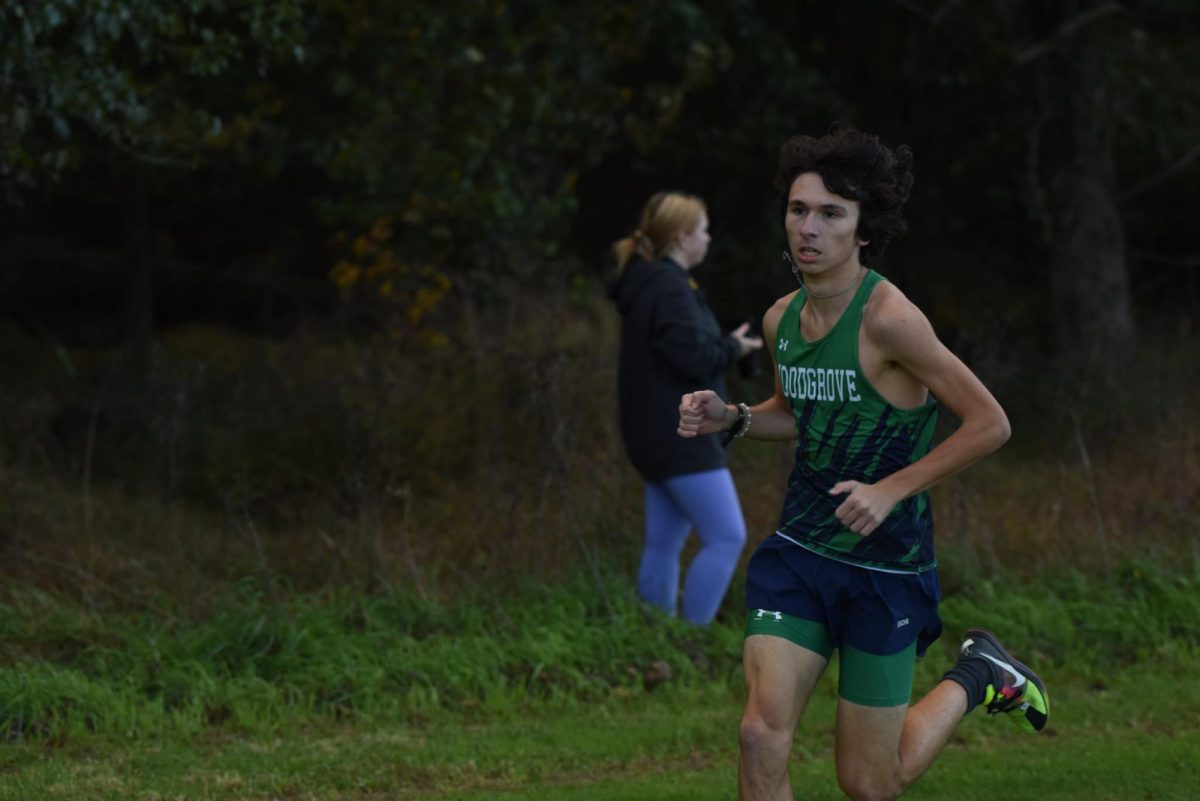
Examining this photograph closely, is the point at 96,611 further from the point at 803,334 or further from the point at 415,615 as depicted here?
the point at 803,334

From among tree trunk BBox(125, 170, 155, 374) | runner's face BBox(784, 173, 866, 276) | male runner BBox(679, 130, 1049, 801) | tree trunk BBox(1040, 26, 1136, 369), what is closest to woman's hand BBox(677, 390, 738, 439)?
male runner BBox(679, 130, 1049, 801)

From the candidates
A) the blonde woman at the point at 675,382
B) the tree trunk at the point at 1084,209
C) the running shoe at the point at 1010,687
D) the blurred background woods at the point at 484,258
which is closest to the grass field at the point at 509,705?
the blonde woman at the point at 675,382

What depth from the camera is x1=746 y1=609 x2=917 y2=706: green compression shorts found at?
4539 mm

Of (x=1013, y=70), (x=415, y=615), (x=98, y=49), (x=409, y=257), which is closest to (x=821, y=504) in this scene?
(x=415, y=615)

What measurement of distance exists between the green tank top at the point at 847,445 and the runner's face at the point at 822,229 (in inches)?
4.2

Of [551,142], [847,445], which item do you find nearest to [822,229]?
[847,445]

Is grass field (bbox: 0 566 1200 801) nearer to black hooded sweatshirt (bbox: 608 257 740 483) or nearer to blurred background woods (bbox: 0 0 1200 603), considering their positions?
blurred background woods (bbox: 0 0 1200 603)

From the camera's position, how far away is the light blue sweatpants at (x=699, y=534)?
758 centimetres

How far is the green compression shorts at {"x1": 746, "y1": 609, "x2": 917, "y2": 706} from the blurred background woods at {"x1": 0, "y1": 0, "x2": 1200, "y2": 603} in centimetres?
366

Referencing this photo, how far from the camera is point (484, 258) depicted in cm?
1304

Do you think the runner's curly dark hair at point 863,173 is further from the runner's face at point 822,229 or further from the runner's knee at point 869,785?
the runner's knee at point 869,785

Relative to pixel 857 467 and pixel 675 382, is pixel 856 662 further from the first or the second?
pixel 675 382

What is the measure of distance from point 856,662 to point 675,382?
3.20 metres

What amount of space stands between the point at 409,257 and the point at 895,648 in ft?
30.7
